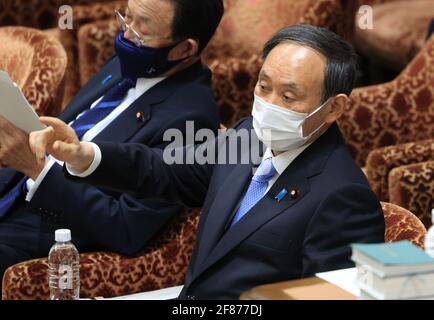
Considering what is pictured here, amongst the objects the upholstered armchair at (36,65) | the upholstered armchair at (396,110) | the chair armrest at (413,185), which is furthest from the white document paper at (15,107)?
the upholstered armchair at (396,110)

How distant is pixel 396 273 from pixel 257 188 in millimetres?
716

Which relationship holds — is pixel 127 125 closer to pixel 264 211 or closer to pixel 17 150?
pixel 17 150

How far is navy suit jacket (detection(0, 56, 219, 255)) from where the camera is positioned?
3123mm

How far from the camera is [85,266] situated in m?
3.04

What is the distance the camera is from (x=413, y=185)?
3691 millimetres

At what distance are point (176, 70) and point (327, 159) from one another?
86cm

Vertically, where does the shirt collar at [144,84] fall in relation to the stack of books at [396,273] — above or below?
above

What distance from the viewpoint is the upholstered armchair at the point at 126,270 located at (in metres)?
2.98

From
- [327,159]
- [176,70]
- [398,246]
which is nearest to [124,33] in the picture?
[176,70]

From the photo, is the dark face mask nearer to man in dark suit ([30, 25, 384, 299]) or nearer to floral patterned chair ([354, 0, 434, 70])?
man in dark suit ([30, 25, 384, 299])

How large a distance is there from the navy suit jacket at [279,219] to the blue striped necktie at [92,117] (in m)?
0.52

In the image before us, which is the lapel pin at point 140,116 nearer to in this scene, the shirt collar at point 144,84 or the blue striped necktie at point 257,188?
the shirt collar at point 144,84

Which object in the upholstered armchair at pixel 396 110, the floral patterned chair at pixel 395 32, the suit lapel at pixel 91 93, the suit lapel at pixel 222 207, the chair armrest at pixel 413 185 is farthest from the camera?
the floral patterned chair at pixel 395 32

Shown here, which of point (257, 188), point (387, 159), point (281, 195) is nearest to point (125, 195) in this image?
point (257, 188)
